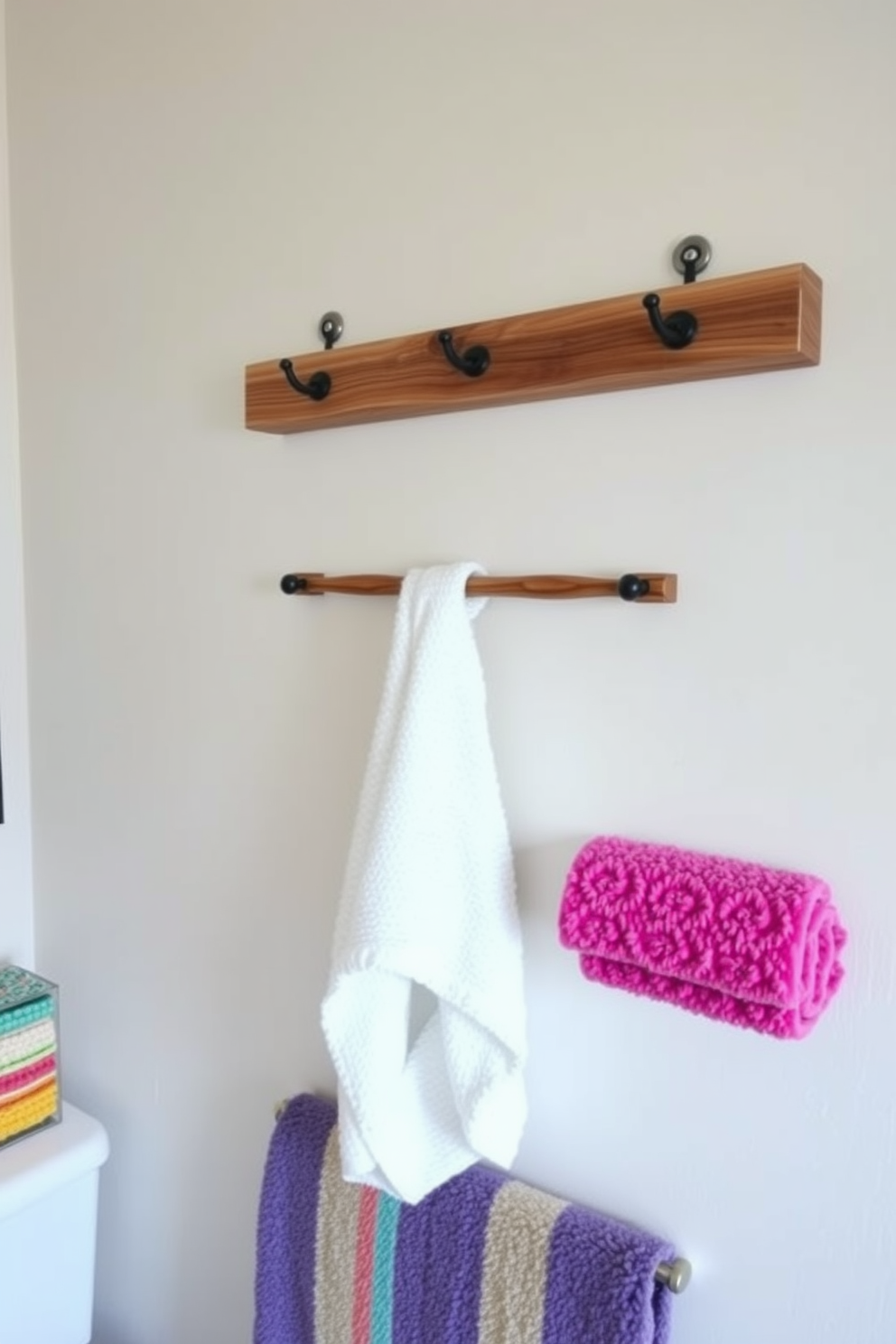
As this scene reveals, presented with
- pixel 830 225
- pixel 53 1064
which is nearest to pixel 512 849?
pixel 830 225

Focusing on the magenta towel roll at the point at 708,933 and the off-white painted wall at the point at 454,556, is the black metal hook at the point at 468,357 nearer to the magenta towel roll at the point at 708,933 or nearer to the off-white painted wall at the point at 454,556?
the off-white painted wall at the point at 454,556

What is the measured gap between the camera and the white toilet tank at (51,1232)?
1.08 metres

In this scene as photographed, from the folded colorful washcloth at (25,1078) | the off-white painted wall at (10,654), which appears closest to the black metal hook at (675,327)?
the off-white painted wall at (10,654)

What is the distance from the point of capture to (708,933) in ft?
2.20

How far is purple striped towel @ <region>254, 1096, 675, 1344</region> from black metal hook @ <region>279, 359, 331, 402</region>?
669 millimetres

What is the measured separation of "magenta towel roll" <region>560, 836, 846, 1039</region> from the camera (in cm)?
65

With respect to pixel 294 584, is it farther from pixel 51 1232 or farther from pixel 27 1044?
pixel 51 1232

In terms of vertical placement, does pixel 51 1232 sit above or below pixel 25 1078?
below

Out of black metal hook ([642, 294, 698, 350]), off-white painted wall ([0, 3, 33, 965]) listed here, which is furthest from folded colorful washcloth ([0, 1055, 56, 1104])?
black metal hook ([642, 294, 698, 350])

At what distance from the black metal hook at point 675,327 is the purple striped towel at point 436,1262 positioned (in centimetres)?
66

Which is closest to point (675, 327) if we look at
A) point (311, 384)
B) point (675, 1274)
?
point (311, 384)

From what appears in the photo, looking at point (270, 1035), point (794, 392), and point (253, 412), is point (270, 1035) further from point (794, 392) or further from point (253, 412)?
point (794, 392)

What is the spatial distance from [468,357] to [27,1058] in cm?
90

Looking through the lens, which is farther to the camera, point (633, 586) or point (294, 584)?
point (294, 584)
